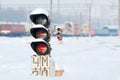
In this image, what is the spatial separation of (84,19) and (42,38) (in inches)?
7174

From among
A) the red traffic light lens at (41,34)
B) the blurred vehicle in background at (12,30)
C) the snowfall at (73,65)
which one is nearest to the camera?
the red traffic light lens at (41,34)

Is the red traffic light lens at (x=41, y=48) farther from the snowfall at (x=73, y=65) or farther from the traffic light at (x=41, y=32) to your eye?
the snowfall at (x=73, y=65)

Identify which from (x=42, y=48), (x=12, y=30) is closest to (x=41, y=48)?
(x=42, y=48)

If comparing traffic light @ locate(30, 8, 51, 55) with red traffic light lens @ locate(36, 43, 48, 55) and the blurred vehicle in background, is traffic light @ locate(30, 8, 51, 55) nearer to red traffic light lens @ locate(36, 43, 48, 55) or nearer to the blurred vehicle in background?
red traffic light lens @ locate(36, 43, 48, 55)

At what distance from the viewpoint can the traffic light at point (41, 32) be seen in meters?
9.78

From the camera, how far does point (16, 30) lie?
9431 centimetres

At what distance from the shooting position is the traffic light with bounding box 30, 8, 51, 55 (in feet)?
32.1

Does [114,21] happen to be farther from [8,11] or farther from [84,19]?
[8,11]

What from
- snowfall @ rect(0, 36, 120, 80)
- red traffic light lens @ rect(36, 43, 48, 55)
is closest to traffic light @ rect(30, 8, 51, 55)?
red traffic light lens @ rect(36, 43, 48, 55)

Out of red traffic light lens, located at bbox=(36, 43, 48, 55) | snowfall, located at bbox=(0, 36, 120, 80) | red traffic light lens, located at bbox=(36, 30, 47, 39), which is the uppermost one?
red traffic light lens, located at bbox=(36, 30, 47, 39)

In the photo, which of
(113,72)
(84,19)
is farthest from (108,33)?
(113,72)

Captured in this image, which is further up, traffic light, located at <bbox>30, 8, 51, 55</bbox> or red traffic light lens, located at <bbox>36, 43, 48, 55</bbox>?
traffic light, located at <bbox>30, 8, 51, 55</bbox>

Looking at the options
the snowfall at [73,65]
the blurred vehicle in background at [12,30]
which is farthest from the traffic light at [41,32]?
the blurred vehicle in background at [12,30]

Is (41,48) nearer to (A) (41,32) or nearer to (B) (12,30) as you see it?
(A) (41,32)
